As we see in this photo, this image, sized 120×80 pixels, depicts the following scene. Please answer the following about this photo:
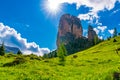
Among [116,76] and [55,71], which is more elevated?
[55,71]

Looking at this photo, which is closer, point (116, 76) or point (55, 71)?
point (116, 76)

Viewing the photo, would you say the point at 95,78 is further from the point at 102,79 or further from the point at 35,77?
the point at 35,77

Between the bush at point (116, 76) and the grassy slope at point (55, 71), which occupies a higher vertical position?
the grassy slope at point (55, 71)

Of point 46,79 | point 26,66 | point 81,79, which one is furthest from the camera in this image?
point 26,66

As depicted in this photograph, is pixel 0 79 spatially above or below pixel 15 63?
below

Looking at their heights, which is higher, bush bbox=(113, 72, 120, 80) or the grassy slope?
the grassy slope

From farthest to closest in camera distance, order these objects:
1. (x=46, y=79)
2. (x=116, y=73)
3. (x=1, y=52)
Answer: (x=1, y=52) → (x=46, y=79) → (x=116, y=73)

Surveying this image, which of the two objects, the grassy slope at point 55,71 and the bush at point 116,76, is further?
the grassy slope at point 55,71

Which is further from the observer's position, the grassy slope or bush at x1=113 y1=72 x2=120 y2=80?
the grassy slope

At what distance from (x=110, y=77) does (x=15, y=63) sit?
2768 cm

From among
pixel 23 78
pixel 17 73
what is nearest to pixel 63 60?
pixel 17 73

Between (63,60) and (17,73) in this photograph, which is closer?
(17,73)

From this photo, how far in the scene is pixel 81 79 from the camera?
37469 mm

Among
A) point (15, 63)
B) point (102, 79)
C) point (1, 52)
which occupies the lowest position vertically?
point (102, 79)
